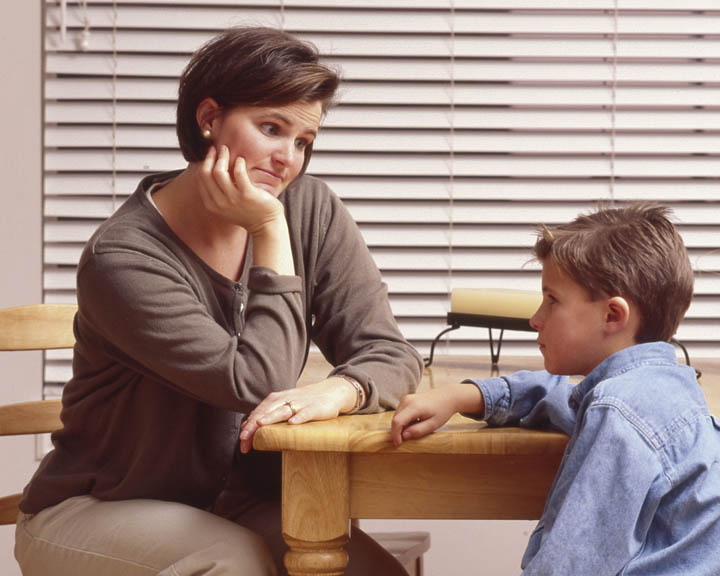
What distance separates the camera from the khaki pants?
4.31 ft

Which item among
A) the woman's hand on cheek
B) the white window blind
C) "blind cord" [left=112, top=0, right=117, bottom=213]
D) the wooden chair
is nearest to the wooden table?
the woman's hand on cheek

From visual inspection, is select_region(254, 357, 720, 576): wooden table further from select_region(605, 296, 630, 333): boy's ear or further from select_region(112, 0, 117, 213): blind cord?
select_region(112, 0, 117, 213): blind cord

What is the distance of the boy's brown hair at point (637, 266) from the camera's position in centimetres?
125

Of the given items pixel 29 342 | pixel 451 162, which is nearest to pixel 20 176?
pixel 29 342

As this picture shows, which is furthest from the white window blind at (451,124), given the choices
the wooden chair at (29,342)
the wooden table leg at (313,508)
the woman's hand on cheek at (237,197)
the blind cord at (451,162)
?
the wooden table leg at (313,508)

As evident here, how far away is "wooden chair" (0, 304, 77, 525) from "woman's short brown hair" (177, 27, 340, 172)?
711 mm

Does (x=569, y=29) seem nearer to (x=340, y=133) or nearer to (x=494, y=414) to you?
(x=340, y=133)

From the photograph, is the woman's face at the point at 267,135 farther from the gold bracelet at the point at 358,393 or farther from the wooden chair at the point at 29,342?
the wooden chair at the point at 29,342

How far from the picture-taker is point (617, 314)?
4.13 ft

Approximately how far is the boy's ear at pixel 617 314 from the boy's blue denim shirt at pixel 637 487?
0.07 meters

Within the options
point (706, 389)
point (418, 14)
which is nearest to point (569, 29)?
point (418, 14)

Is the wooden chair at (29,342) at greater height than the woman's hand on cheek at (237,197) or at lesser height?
lesser

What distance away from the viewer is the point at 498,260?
2699mm

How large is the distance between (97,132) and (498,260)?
116 cm
